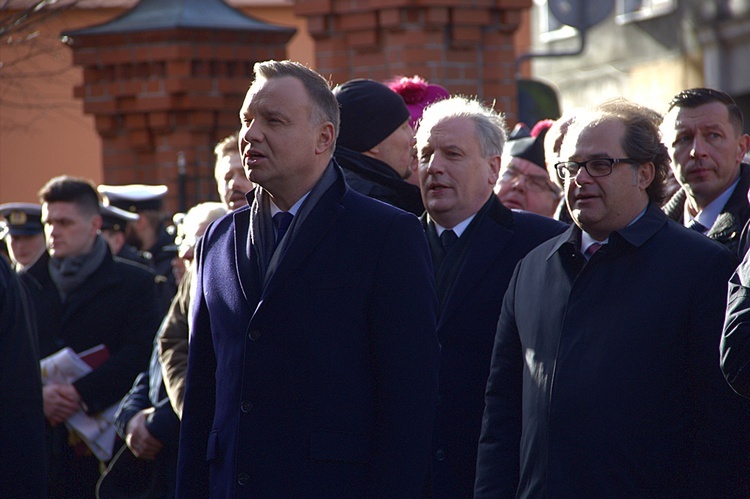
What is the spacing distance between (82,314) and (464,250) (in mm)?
3036

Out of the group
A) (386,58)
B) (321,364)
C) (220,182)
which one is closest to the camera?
(321,364)

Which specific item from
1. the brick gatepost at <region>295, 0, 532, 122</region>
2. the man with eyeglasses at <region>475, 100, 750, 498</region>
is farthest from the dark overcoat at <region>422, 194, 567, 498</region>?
the brick gatepost at <region>295, 0, 532, 122</region>

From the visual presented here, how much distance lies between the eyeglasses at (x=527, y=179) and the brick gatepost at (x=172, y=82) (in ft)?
13.3

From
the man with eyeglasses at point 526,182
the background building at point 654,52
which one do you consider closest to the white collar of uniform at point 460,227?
the man with eyeglasses at point 526,182

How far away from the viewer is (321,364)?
3.59 m

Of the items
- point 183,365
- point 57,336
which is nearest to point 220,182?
point 183,365

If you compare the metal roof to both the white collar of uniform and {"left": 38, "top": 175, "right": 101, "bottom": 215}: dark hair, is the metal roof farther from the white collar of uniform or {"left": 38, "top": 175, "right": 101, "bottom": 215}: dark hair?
the white collar of uniform

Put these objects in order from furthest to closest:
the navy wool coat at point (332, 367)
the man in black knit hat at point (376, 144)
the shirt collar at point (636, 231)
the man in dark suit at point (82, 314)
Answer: the man in dark suit at point (82, 314)
the man in black knit hat at point (376, 144)
the shirt collar at point (636, 231)
the navy wool coat at point (332, 367)

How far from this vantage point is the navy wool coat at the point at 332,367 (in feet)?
11.7

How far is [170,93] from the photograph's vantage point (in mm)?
9812

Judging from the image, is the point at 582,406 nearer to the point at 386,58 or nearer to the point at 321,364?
the point at 321,364

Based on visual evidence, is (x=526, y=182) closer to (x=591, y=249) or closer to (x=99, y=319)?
(x=591, y=249)

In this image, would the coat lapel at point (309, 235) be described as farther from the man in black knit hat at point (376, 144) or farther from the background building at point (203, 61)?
the background building at point (203, 61)

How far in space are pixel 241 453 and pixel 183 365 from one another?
2182 mm
